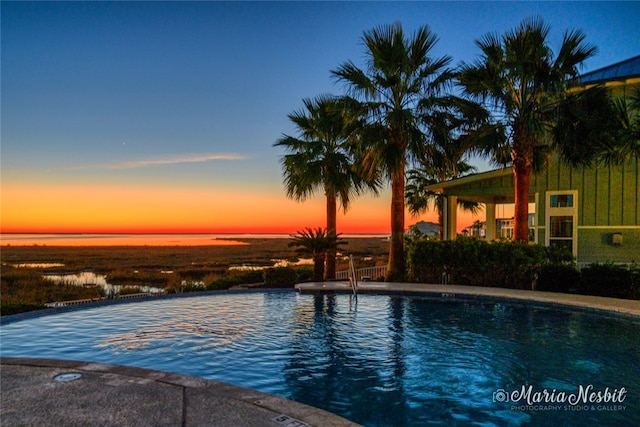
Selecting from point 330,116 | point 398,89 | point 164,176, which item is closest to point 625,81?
point 398,89

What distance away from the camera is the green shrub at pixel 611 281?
11211 mm

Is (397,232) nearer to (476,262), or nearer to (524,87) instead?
(476,262)

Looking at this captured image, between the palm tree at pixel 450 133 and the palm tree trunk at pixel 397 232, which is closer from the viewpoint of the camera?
the palm tree at pixel 450 133

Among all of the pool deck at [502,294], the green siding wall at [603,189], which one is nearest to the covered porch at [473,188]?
the green siding wall at [603,189]

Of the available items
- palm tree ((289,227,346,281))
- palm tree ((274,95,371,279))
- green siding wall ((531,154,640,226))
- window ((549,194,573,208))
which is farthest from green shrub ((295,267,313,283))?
window ((549,194,573,208))

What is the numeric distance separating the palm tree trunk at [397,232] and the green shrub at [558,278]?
4.19 metres

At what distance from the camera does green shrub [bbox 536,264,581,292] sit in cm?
1212

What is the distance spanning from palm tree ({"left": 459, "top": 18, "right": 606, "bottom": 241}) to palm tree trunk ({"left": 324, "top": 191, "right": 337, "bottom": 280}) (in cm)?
582

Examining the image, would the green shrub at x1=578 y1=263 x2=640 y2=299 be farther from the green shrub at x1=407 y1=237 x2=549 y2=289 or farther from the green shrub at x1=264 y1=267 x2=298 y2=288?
the green shrub at x1=264 y1=267 x2=298 y2=288

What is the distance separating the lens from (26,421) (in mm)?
3580

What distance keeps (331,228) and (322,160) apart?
250 centimetres

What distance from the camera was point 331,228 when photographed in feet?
52.7

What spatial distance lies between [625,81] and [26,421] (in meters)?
18.4

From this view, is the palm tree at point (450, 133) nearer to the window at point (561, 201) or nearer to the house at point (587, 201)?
the house at point (587, 201)
